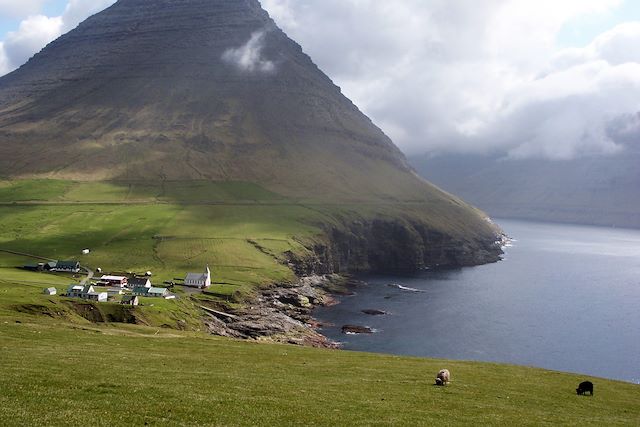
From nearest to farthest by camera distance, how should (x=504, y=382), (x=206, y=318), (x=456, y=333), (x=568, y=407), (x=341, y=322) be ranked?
1. (x=568, y=407)
2. (x=504, y=382)
3. (x=206, y=318)
4. (x=456, y=333)
5. (x=341, y=322)

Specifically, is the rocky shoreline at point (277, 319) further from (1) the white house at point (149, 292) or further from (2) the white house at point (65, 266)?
(2) the white house at point (65, 266)

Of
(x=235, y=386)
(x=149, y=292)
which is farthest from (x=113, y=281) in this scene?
(x=235, y=386)

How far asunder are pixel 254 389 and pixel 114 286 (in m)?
106

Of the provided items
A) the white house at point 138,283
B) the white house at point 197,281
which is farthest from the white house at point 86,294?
the white house at point 197,281

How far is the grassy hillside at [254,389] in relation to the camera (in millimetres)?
28234

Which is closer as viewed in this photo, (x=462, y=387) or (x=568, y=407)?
(x=568, y=407)

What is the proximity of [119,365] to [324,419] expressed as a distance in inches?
813

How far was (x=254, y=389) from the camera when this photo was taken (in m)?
36.6

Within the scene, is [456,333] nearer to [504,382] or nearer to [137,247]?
[504,382]

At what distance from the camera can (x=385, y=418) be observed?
31031mm

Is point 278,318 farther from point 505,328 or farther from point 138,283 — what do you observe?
point 505,328

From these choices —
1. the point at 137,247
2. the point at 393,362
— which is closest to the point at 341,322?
the point at 137,247

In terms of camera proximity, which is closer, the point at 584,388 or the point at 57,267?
the point at 584,388

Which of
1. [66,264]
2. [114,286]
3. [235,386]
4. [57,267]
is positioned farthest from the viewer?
[66,264]
